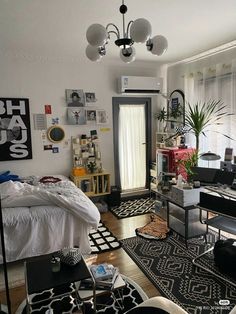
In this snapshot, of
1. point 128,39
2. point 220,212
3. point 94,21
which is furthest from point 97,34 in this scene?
point 220,212

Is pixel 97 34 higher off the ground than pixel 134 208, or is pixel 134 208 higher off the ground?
pixel 97 34

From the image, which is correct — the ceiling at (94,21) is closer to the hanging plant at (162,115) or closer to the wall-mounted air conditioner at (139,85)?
the wall-mounted air conditioner at (139,85)

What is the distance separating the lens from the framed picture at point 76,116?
404 centimetres

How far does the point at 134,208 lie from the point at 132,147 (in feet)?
3.79

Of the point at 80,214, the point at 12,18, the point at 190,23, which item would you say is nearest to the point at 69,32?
the point at 12,18

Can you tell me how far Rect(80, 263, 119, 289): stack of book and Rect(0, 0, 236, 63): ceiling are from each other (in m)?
2.23

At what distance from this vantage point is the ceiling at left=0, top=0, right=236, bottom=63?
2.21 m

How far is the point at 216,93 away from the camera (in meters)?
3.66

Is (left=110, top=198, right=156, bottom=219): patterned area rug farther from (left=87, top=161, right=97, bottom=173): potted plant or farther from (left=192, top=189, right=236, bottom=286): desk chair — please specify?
(left=192, top=189, right=236, bottom=286): desk chair

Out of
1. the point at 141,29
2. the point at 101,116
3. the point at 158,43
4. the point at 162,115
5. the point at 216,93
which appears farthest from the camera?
the point at 162,115

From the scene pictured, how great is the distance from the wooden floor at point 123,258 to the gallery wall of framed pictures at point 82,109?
161cm

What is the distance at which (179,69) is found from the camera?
4395 mm

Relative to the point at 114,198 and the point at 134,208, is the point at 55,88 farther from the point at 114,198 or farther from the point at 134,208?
the point at 134,208

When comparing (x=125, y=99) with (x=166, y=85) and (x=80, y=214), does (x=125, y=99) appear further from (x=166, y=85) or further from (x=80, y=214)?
(x=80, y=214)
